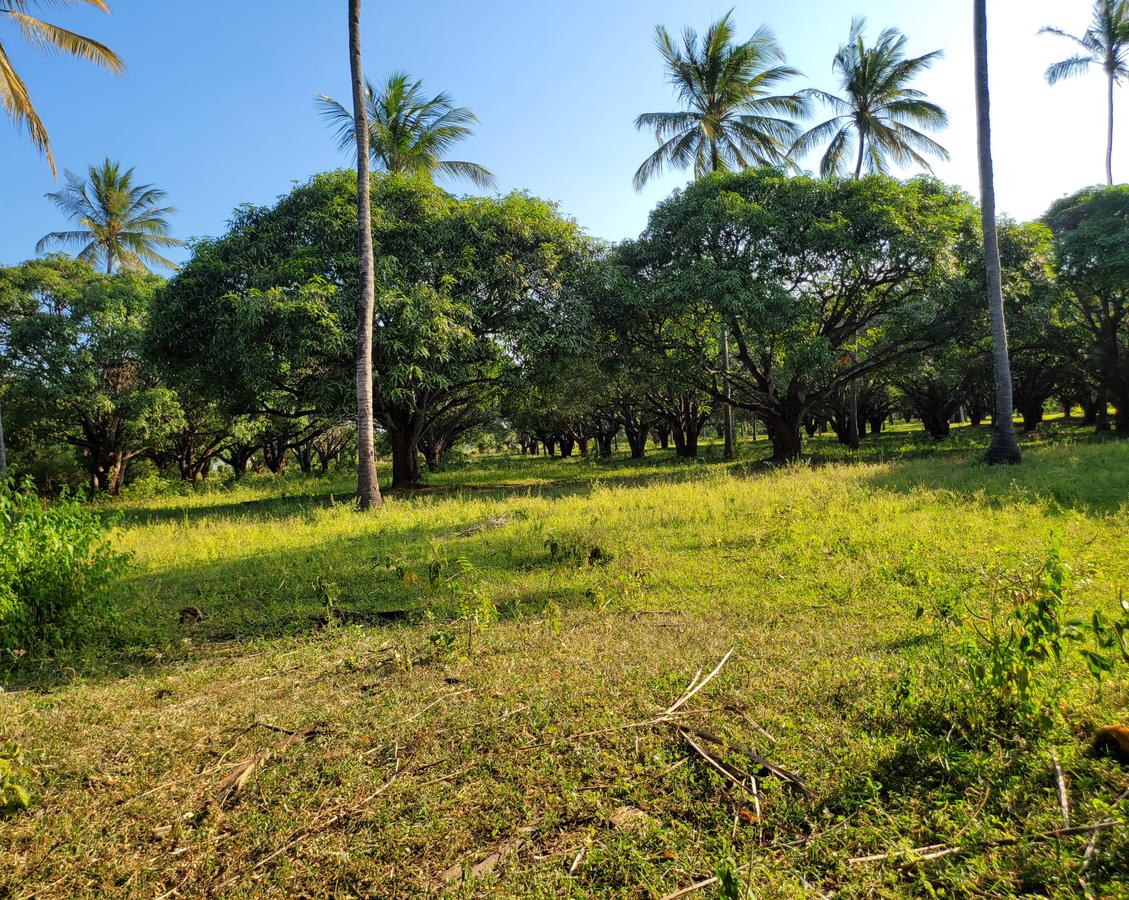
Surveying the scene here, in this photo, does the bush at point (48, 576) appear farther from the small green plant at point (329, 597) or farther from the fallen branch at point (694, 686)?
the fallen branch at point (694, 686)

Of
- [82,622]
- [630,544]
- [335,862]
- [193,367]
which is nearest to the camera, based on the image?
[335,862]

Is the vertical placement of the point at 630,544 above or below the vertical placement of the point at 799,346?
below


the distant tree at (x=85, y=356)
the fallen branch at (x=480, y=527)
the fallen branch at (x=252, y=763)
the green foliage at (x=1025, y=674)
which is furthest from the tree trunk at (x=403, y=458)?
the green foliage at (x=1025, y=674)

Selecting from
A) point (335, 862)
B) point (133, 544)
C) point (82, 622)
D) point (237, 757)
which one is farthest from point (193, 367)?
point (335, 862)

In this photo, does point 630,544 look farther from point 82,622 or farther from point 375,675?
point 82,622

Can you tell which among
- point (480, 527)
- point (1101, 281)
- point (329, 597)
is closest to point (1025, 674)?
point (329, 597)

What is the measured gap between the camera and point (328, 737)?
9.53 feet

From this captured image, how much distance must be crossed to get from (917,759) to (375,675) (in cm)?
312

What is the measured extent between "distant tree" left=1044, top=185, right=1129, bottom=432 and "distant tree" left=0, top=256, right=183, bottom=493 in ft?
92.4

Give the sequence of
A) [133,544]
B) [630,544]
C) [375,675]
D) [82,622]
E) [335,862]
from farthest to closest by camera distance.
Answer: [133,544], [630,544], [82,622], [375,675], [335,862]

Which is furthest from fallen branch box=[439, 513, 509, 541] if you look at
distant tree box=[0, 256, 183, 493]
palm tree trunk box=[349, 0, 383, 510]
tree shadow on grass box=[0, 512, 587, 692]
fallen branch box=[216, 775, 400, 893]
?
distant tree box=[0, 256, 183, 493]

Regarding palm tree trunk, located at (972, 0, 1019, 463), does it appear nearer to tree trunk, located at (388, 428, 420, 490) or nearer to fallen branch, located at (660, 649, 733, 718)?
fallen branch, located at (660, 649, 733, 718)

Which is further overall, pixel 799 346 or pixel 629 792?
pixel 799 346

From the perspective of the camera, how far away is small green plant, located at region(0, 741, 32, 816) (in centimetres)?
233
